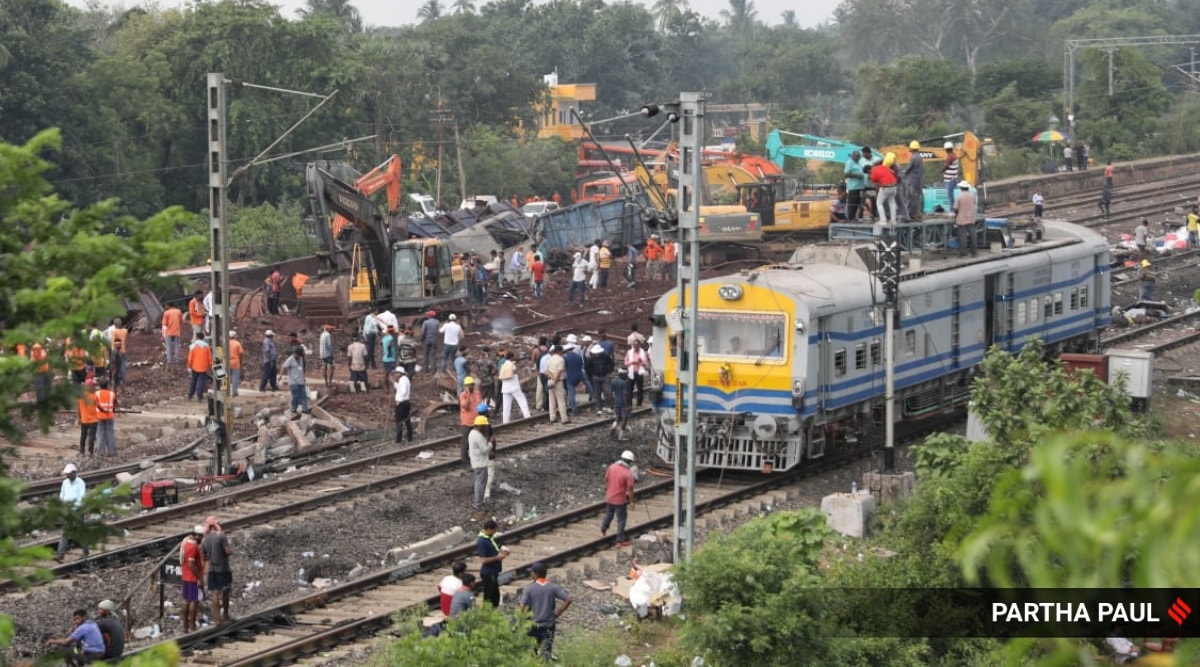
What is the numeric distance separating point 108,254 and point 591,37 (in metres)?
92.2

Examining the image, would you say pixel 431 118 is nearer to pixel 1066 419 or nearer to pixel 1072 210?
pixel 1072 210

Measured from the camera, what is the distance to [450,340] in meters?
28.3

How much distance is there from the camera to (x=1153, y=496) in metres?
2.45

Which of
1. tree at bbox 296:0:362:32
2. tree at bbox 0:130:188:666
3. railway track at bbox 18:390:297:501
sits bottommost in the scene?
railway track at bbox 18:390:297:501

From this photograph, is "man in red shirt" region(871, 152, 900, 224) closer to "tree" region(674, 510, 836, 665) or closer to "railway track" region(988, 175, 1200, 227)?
"tree" region(674, 510, 836, 665)

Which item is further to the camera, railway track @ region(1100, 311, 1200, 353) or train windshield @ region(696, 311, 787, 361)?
railway track @ region(1100, 311, 1200, 353)

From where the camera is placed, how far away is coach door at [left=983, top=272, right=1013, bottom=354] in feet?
79.3

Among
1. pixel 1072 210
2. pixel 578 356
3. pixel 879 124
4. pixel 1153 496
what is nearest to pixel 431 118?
pixel 879 124

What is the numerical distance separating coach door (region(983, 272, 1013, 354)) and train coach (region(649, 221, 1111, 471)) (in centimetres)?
2

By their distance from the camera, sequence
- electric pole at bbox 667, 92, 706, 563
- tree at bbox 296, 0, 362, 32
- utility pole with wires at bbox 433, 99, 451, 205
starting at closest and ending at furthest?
electric pole at bbox 667, 92, 706, 563
utility pole with wires at bbox 433, 99, 451, 205
tree at bbox 296, 0, 362, 32

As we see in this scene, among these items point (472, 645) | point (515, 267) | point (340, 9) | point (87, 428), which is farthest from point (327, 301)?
point (340, 9)

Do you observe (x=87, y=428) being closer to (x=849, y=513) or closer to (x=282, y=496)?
(x=282, y=496)

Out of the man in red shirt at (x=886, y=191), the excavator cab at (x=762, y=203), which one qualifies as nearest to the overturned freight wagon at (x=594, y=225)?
the excavator cab at (x=762, y=203)

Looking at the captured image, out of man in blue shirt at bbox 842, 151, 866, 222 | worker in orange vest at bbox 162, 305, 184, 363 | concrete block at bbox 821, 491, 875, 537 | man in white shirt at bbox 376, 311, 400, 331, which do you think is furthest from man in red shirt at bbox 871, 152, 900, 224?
worker in orange vest at bbox 162, 305, 184, 363
